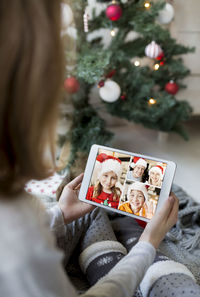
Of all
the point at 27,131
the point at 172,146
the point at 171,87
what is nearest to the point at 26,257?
the point at 27,131

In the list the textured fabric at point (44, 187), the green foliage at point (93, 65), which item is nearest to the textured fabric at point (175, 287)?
the textured fabric at point (44, 187)

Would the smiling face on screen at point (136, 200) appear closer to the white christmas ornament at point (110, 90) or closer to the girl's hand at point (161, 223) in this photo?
the girl's hand at point (161, 223)

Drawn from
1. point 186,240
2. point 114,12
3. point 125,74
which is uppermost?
point 114,12

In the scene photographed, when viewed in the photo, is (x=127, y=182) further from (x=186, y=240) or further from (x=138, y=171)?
(x=186, y=240)

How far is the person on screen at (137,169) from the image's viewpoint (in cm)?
71

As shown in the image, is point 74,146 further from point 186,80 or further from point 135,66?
point 186,80

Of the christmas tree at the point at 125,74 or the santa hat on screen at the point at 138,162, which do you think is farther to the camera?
the christmas tree at the point at 125,74

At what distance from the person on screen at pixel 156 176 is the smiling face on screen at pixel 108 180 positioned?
0.09 m

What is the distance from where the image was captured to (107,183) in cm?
72

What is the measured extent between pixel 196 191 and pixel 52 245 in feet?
3.86

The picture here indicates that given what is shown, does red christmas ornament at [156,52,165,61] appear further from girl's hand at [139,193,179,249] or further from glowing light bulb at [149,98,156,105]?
girl's hand at [139,193,179,249]

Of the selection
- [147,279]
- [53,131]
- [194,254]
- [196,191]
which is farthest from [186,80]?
[53,131]

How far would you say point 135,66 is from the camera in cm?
161

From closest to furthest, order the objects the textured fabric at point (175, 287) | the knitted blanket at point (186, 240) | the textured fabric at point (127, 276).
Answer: the textured fabric at point (127, 276), the textured fabric at point (175, 287), the knitted blanket at point (186, 240)
